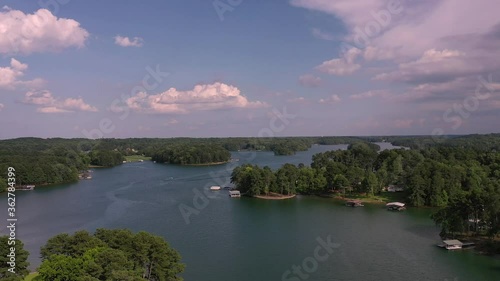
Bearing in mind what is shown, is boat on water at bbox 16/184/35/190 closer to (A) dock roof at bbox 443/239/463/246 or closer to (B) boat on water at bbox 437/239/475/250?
(B) boat on water at bbox 437/239/475/250

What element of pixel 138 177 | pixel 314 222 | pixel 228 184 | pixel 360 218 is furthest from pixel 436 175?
pixel 138 177

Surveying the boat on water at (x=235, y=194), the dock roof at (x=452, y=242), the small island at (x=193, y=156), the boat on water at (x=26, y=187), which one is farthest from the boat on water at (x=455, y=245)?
the small island at (x=193, y=156)

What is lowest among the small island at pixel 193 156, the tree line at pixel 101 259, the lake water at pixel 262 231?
the lake water at pixel 262 231

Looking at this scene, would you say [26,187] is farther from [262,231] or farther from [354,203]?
[354,203]

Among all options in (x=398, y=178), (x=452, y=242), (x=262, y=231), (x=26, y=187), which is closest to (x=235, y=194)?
(x=262, y=231)

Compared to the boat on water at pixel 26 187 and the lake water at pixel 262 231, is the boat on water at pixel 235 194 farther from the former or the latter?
the boat on water at pixel 26 187

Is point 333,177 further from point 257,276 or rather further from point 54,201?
point 54,201

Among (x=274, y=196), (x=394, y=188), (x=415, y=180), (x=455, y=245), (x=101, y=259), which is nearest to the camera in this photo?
(x=101, y=259)

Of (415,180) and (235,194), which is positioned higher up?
(415,180)

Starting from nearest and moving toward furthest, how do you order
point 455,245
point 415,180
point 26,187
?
point 455,245, point 415,180, point 26,187
